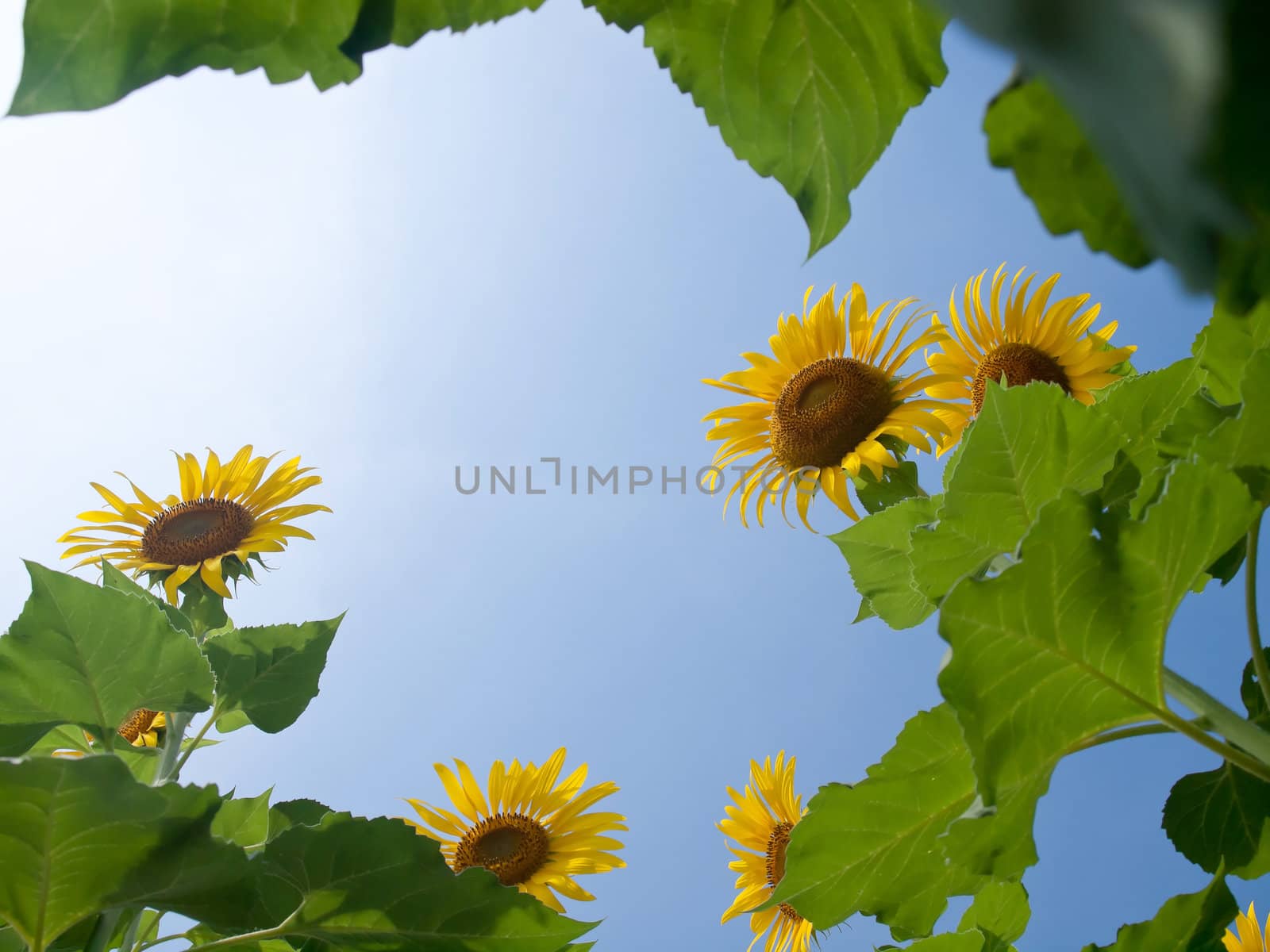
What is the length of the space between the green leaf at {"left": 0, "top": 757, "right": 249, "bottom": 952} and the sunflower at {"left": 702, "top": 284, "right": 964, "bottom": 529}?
60.0 inches

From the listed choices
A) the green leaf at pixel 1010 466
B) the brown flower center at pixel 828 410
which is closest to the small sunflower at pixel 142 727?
the brown flower center at pixel 828 410

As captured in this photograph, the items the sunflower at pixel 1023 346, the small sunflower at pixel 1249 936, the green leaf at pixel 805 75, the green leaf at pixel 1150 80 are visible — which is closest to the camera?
the green leaf at pixel 1150 80

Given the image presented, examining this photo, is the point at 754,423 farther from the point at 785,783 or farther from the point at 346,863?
the point at 346,863

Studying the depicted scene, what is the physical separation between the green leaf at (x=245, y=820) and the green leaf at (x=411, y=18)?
1117 millimetres

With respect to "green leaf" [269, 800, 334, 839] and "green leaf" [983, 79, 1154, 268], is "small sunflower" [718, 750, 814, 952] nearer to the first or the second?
"green leaf" [269, 800, 334, 839]

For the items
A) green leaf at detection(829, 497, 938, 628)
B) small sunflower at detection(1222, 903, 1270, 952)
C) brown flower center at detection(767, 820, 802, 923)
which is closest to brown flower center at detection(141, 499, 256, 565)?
brown flower center at detection(767, 820, 802, 923)

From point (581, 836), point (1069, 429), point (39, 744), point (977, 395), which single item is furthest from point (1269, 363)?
point (581, 836)

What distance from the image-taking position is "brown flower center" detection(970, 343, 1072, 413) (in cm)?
206

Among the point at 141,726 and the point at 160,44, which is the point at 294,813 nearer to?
the point at 160,44

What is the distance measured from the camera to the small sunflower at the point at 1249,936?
1559 mm

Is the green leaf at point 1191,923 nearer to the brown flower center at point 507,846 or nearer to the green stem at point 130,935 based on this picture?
the green stem at point 130,935

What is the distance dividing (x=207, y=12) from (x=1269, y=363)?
741mm

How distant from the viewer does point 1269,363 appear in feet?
2.48

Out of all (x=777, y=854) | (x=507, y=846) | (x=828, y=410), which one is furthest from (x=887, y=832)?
(x=777, y=854)
